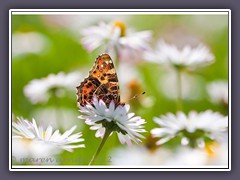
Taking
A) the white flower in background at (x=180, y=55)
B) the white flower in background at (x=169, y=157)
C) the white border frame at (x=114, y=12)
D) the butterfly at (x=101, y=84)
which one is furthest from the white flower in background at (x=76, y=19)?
the white flower in background at (x=169, y=157)

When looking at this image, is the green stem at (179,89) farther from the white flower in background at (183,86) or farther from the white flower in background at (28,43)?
the white flower in background at (28,43)

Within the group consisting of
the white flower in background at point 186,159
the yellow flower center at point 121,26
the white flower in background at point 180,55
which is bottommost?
the white flower in background at point 186,159

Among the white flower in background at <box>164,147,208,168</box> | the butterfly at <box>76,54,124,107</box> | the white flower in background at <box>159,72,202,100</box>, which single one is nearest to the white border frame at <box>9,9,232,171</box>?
the white flower in background at <box>164,147,208,168</box>

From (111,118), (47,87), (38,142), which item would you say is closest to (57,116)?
(47,87)

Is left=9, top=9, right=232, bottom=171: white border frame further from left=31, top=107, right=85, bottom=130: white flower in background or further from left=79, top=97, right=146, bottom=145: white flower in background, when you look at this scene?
left=79, top=97, right=146, bottom=145: white flower in background

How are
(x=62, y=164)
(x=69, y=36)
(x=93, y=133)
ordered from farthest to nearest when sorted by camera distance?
(x=69, y=36), (x=62, y=164), (x=93, y=133)

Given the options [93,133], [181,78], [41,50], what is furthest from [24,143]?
[181,78]

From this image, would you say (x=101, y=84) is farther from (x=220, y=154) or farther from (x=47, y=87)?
(x=220, y=154)

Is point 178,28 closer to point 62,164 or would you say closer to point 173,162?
point 173,162
